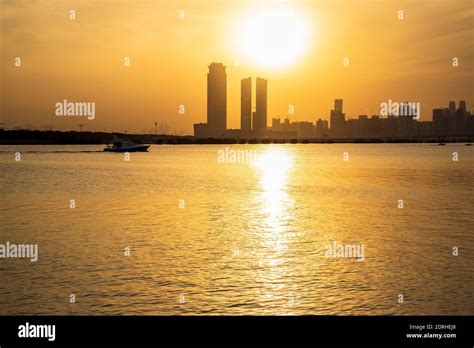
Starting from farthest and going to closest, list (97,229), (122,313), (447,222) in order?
(447,222) < (97,229) < (122,313)

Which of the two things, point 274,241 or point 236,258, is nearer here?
point 236,258

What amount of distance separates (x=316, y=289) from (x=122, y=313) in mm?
7326

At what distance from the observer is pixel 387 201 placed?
52562mm

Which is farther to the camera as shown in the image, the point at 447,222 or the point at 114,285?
the point at 447,222

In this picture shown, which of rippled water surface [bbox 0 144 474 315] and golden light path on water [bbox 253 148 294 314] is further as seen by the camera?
golden light path on water [bbox 253 148 294 314]

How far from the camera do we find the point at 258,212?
44.4 metres

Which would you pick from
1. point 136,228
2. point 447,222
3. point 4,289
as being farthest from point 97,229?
point 447,222

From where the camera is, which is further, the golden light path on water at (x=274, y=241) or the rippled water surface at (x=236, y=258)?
the golden light path on water at (x=274, y=241)
